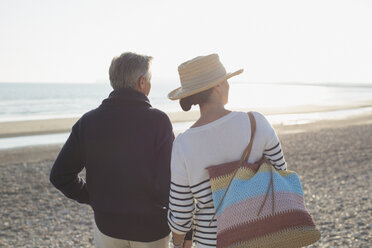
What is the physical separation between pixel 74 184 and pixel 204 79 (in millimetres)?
1117

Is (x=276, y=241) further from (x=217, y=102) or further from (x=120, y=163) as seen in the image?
(x=120, y=163)

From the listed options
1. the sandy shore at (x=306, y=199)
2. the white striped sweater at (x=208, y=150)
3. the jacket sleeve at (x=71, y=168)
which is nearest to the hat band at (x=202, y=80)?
the white striped sweater at (x=208, y=150)

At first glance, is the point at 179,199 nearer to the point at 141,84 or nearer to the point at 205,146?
the point at 205,146

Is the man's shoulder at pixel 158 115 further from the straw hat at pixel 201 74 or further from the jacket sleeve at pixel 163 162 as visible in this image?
the straw hat at pixel 201 74

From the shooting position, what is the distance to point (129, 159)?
7.29ft

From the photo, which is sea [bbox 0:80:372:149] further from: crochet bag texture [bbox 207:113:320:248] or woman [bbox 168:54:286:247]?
crochet bag texture [bbox 207:113:320:248]

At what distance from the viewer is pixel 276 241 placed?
5.80 feet

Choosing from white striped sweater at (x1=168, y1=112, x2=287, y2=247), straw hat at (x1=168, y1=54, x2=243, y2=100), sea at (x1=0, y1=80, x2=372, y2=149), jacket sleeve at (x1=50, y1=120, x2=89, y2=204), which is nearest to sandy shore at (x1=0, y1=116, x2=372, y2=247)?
jacket sleeve at (x1=50, y1=120, x2=89, y2=204)

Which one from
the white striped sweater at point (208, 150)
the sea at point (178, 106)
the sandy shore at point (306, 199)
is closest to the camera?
the white striped sweater at point (208, 150)

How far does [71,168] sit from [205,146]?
991 mm

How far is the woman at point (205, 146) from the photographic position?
1.96 m

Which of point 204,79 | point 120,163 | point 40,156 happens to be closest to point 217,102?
point 204,79

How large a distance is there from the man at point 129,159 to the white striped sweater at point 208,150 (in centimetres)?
24

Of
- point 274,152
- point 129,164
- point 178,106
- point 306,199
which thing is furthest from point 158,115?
point 178,106
